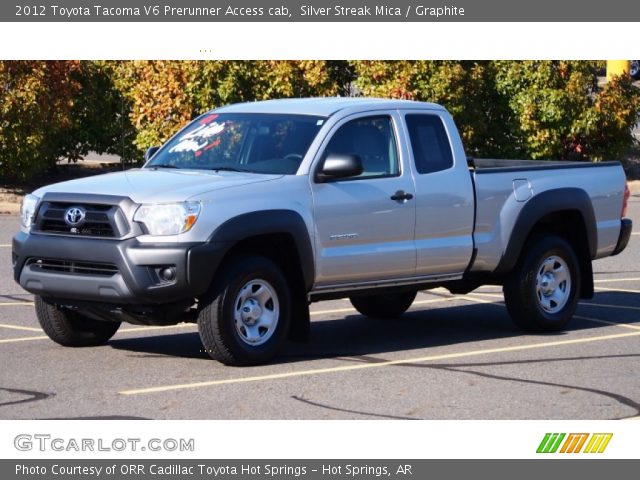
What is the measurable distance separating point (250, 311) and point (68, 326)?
160 cm

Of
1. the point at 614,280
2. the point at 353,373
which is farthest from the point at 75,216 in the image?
the point at 614,280

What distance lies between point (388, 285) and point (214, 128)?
1.92m

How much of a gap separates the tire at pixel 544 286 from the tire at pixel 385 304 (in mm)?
1091

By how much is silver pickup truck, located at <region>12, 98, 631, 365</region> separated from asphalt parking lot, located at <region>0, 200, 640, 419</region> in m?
0.35

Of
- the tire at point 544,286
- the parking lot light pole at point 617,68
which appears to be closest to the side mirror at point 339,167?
the tire at point 544,286

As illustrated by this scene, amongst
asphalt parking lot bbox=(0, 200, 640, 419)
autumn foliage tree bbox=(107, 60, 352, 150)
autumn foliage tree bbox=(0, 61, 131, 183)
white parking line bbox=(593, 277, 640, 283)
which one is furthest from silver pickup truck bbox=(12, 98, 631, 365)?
autumn foliage tree bbox=(107, 60, 352, 150)

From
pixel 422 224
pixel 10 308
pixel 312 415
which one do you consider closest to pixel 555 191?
pixel 422 224

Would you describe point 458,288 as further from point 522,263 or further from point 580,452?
point 580,452

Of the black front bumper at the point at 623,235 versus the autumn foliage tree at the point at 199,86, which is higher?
the autumn foliage tree at the point at 199,86

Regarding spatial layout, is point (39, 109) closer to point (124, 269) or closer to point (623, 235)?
point (623, 235)

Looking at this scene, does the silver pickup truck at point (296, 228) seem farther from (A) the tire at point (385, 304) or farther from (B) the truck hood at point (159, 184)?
(A) the tire at point (385, 304)

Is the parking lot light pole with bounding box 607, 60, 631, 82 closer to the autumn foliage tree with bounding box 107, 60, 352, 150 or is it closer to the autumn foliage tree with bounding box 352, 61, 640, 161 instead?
the autumn foliage tree with bounding box 352, 61, 640, 161

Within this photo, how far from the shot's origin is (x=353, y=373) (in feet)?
31.3

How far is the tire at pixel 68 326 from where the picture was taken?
1027 centimetres
